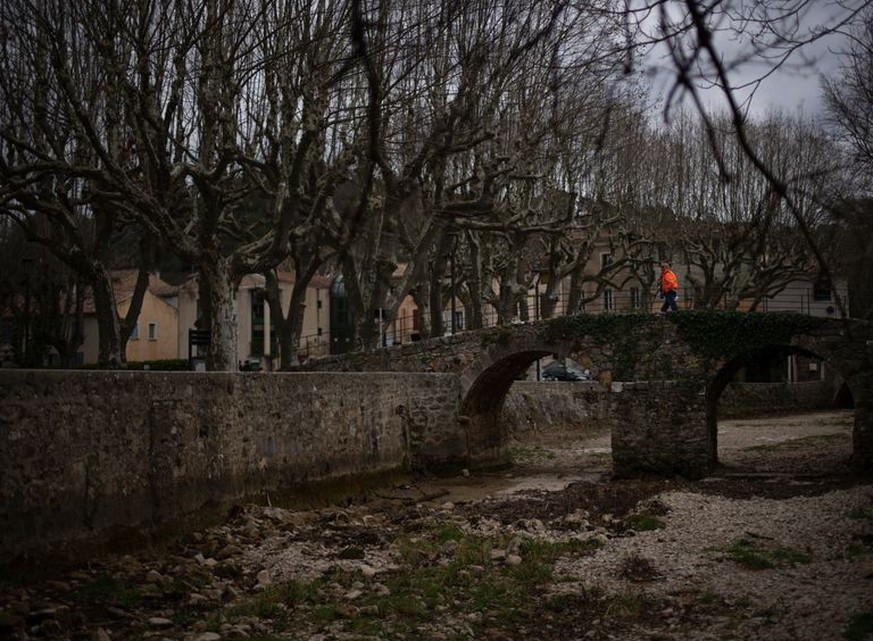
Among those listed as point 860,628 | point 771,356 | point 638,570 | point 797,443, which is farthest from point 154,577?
point 797,443

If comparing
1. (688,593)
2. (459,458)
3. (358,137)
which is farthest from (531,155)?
(688,593)

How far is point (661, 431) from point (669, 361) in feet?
4.70

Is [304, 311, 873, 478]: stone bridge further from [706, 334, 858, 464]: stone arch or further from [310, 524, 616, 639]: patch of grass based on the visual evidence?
[310, 524, 616, 639]: patch of grass

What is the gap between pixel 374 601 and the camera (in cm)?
889

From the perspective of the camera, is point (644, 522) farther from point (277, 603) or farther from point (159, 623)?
point (159, 623)

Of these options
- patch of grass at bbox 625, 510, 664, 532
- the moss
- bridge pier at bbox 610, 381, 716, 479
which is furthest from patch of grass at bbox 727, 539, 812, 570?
the moss

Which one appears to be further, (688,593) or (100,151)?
(100,151)

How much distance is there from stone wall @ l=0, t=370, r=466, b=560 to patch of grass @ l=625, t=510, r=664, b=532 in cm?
468

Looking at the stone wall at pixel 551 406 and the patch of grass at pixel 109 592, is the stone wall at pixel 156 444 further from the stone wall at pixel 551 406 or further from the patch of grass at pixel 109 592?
the stone wall at pixel 551 406

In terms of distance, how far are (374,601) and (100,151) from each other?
8.61m

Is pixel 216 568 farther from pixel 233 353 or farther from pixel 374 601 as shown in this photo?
pixel 233 353

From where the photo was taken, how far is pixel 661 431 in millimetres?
19062

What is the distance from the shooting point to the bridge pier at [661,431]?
18828mm

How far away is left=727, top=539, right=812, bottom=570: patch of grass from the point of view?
410 inches
